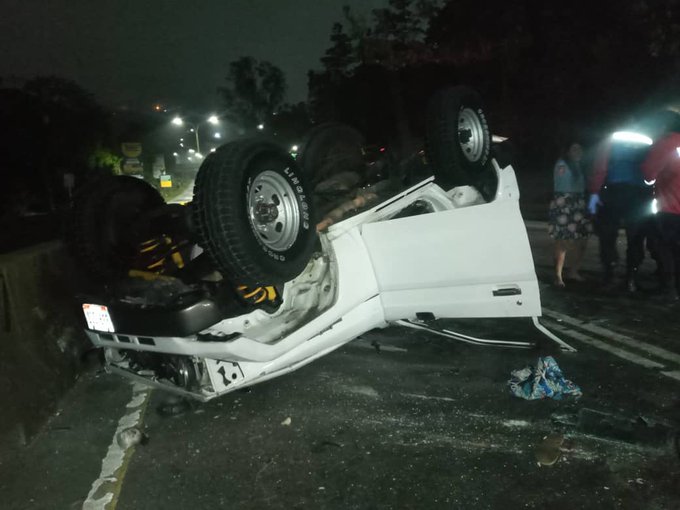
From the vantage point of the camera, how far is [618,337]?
539 cm

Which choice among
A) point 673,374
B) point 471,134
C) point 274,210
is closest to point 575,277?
point 673,374

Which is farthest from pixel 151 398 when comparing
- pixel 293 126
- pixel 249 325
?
pixel 293 126

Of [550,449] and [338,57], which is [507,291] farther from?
[338,57]

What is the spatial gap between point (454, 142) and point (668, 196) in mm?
3018

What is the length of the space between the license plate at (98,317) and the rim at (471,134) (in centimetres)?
295

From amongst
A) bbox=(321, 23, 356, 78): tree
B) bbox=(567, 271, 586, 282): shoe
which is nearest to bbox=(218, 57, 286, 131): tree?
bbox=(321, 23, 356, 78): tree

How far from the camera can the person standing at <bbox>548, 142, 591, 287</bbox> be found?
23.6 ft

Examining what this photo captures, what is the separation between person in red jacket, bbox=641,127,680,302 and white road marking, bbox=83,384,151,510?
5.42m

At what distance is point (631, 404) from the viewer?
13.0ft

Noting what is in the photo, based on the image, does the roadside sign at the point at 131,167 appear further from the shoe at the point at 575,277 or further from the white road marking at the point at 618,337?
the white road marking at the point at 618,337

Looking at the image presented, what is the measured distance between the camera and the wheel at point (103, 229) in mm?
4465

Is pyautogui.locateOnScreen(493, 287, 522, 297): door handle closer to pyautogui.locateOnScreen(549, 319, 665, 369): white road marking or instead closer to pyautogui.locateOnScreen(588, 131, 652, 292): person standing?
pyautogui.locateOnScreen(549, 319, 665, 369): white road marking

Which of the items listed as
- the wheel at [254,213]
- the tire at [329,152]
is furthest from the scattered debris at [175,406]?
the tire at [329,152]

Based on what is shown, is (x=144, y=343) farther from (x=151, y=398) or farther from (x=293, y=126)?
(x=293, y=126)
